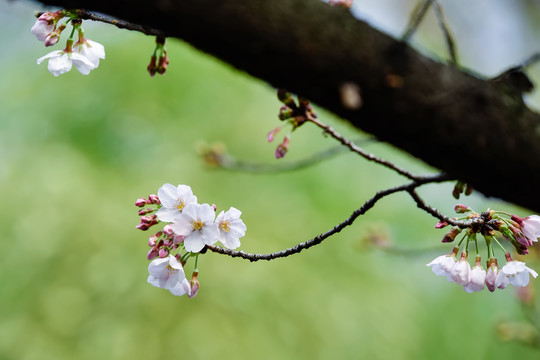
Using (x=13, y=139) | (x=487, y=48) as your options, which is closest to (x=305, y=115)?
(x=13, y=139)

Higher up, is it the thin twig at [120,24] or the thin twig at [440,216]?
the thin twig at [120,24]

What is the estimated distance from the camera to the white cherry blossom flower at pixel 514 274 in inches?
34.4

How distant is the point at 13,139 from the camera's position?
449 cm

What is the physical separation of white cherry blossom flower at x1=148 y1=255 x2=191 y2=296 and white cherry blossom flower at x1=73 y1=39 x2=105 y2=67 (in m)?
0.34

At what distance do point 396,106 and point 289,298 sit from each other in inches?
138

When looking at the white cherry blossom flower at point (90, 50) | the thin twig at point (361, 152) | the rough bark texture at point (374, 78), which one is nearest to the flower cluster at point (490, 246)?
the thin twig at point (361, 152)

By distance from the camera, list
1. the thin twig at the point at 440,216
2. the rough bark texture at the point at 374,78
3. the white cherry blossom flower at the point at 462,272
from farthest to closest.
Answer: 1. the white cherry blossom flower at the point at 462,272
2. the thin twig at the point at 440,216
3. the rough bark texture at the point at 374,78

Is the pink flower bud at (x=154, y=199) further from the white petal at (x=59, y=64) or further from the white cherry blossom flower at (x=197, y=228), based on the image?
the white petal at (x=59, y=64)

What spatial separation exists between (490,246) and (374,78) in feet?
1.73

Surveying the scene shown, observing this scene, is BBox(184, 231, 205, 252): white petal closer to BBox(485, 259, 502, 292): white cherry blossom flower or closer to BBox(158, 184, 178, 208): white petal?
BBox(158, 184, 178, 208): white petal

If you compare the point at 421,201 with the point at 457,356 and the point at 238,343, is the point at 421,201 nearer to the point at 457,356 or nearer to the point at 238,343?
the point at 238,343

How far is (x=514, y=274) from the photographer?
916 millimetres

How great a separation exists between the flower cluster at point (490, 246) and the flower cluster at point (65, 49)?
25.2 inches

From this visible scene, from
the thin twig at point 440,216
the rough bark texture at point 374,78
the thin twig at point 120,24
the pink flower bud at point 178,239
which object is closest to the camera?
the rough bark texture at point 374,78
